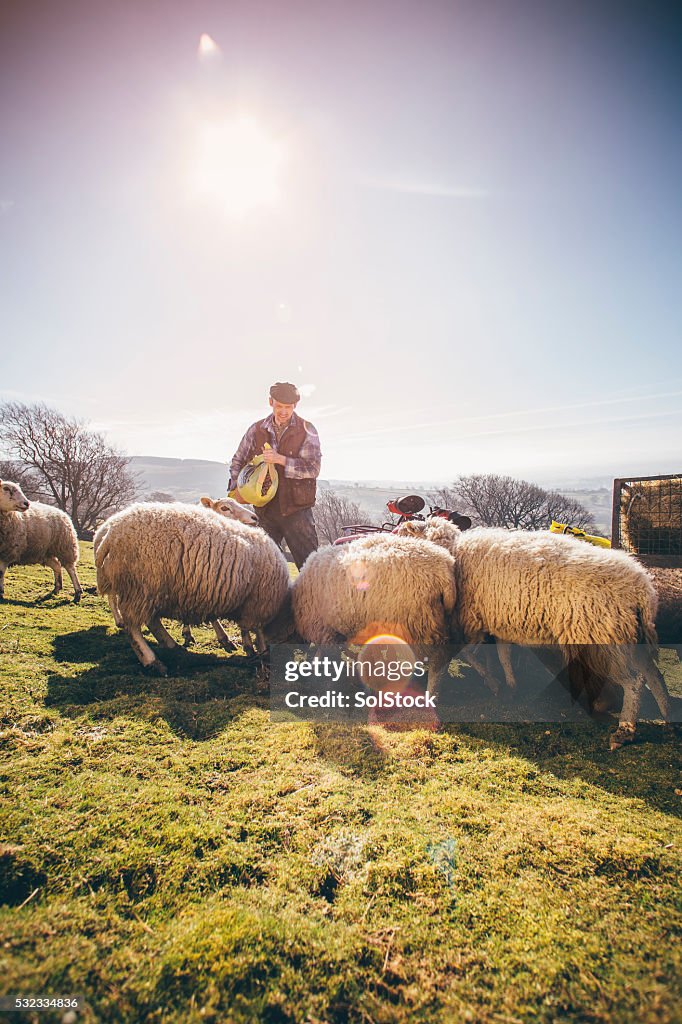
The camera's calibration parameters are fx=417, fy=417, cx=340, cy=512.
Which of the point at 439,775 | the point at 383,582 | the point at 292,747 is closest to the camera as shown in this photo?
the point at 439,775

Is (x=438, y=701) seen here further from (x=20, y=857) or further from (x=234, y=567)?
(x=20, y=857)

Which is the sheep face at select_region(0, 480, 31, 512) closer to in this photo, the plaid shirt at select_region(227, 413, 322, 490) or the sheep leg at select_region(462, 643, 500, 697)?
the plaid shirt at select_region(227, 413, 322, 490)

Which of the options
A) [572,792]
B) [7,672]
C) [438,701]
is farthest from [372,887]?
[7,672]

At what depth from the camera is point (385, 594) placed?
15.2 feet

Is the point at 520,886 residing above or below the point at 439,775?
above

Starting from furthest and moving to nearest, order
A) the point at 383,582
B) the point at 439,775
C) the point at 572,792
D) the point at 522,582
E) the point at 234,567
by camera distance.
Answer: the point at 234,567
the point at 383,582
the point at 522,582
the point at 439,775
the point at 572,792

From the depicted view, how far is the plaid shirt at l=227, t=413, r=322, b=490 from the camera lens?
6546 mm

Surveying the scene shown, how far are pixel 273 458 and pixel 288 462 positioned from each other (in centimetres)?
25

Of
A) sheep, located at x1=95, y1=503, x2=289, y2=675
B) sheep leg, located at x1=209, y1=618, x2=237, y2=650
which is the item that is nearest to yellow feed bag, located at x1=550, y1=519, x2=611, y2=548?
sheep, located at x1=95, y1=503, x2=289, y2=675

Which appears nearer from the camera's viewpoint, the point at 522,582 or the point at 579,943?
the point at 579,943

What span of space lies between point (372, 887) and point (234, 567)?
372 centimetres

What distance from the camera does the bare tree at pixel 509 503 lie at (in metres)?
→ 39.0

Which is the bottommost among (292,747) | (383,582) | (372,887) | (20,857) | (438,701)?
(438,701)

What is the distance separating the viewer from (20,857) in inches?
68.3
